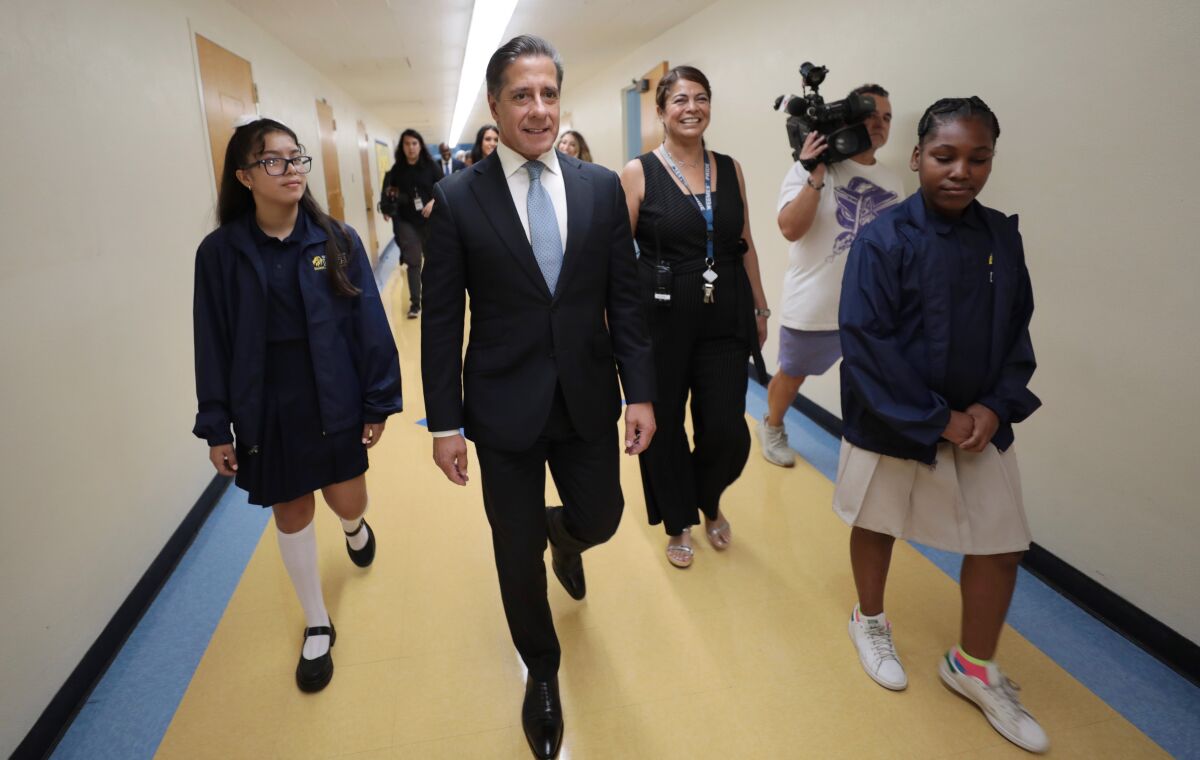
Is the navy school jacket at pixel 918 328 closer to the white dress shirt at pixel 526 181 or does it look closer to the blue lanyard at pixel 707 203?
the blue lanyard at pixel 707 203

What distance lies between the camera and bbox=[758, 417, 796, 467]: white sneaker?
10.3 feet

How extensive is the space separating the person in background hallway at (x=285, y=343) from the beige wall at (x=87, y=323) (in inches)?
22.1

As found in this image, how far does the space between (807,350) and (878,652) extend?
1.38 meters

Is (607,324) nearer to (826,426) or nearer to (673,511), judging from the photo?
(673,511)

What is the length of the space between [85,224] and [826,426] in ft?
11.2

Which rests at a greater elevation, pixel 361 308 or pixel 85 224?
pixel 85 224

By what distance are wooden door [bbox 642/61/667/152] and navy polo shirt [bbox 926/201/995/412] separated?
17.3 ft

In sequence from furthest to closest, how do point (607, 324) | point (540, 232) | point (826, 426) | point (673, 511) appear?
point (826, 426) < point (673, 511) < point (607, 324) < point (540, 232)

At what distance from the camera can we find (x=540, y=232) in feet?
4.67

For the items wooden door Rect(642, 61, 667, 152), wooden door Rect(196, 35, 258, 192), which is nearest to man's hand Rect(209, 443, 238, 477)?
wooden door Rect(196, 35, 258, 192)

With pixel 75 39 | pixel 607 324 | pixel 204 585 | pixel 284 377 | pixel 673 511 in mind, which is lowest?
pixel 204 585

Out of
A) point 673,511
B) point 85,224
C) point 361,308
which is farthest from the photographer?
point 673,511

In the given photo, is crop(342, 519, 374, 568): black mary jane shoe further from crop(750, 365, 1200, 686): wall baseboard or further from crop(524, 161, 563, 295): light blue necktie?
crop(750, 365, 1200, 686): wall baseboard

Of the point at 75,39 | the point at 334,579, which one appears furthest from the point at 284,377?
the point at 75,39
